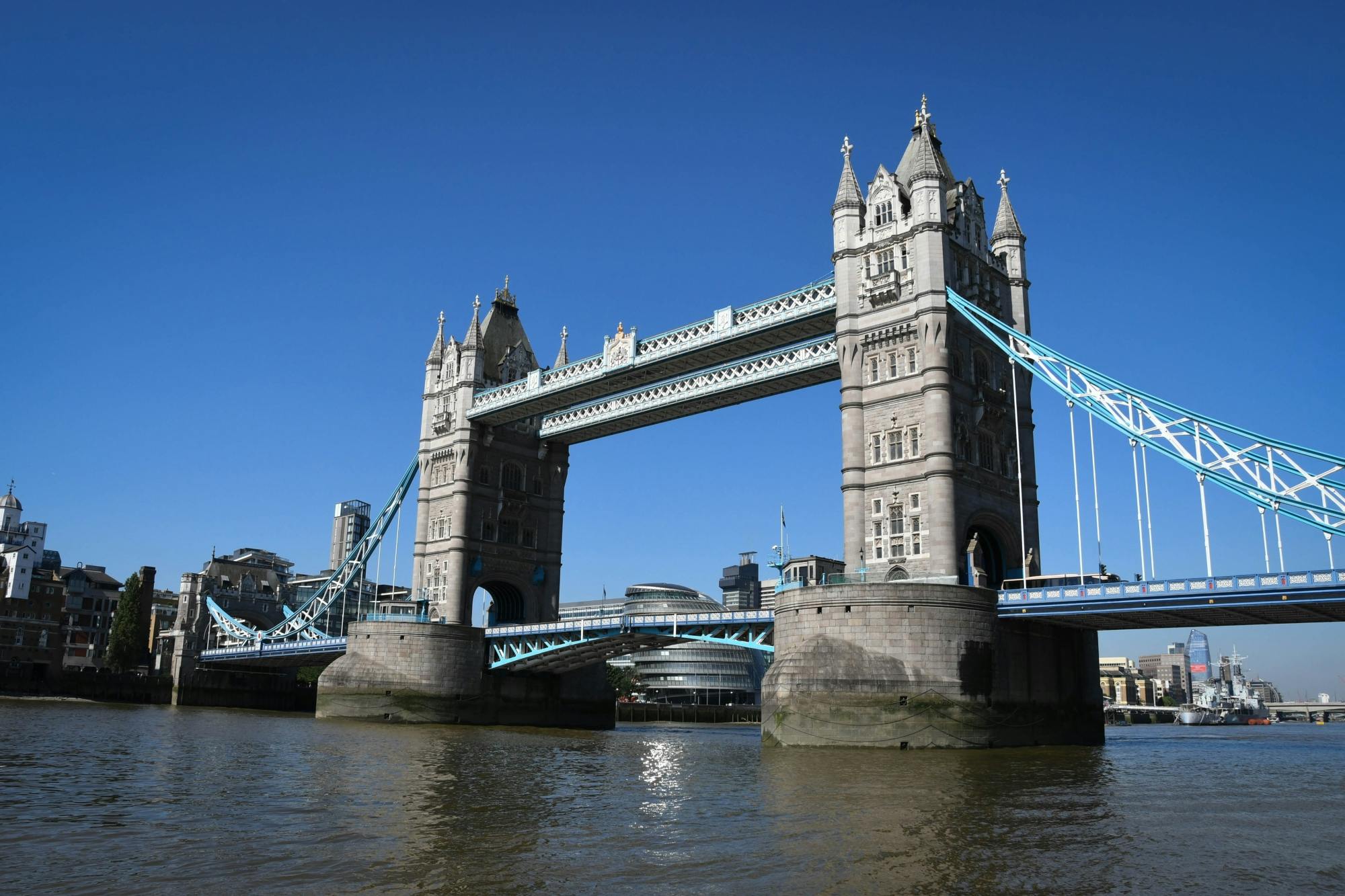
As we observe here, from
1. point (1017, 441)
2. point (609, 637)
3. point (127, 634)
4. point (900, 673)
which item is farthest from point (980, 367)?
point (127, 634)

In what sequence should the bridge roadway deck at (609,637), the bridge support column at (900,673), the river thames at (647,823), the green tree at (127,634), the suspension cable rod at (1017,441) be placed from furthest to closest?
the green tree at (127,634) < the bridge roadway deck at (609,637) < the suspension cable rod at (1017,441) < the bridge support column at (900,673) < the river thames at (647,823)

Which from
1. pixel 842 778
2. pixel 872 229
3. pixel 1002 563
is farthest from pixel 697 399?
pixel 842 778

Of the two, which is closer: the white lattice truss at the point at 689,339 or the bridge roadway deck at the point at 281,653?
the white lattice truss at the point at 689,339

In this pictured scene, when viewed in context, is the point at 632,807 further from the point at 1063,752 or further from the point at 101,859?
the point at 1063,752

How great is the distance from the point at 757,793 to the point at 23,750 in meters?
22.8

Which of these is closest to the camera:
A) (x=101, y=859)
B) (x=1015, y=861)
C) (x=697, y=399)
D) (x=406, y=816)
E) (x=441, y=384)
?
(x=101, y=859)

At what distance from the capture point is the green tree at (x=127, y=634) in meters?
103

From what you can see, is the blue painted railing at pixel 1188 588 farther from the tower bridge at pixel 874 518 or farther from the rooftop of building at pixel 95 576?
the rooftop of building at pixel 95 576

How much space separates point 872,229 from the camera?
50719 mm

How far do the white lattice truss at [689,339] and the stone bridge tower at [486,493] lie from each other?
1.28m

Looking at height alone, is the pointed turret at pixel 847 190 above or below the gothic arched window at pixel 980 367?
above

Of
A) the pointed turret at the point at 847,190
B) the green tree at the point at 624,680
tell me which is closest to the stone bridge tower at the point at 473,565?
the pointed turret at the point at 847,190

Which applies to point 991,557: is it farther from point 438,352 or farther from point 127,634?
point 127,634

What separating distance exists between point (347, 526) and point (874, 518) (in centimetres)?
12919
